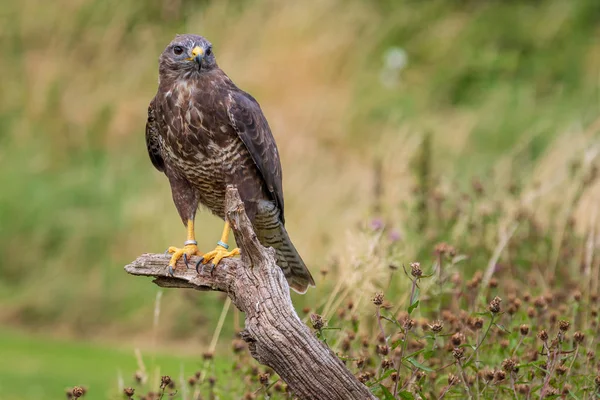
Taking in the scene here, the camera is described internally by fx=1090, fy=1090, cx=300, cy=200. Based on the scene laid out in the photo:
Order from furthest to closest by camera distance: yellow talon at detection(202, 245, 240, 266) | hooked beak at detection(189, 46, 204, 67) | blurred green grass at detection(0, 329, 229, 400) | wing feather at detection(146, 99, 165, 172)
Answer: blurred green grass at detection(0, 329, 229, 400)
wing feather at detection(146, 99, 165, 172)
hooked beak at detection(189, 46, 204, 67)
yellow talon at detection(202, 245, 240, 266)

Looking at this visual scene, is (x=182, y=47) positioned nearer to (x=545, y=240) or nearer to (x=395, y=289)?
(x=395, y=289)

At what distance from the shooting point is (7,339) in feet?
26.9

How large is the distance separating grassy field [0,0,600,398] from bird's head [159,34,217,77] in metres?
1.08

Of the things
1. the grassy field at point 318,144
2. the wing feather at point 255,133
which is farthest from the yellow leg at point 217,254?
the grassy field at point 318,144

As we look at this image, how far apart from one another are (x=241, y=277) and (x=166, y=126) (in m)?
1.11

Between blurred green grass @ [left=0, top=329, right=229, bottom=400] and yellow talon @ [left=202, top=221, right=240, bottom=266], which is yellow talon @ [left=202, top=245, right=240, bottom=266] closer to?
yellow talon @ [left=202, top=221, right=240, bottom=266]

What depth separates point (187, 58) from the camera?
170 inches

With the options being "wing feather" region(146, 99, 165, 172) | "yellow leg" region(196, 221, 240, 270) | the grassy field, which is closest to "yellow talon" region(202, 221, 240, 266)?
"yellow leg" region(196, 221, 240, 270)

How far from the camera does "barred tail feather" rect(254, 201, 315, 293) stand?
15.2ft

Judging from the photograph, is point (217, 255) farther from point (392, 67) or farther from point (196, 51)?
point (392, 67)

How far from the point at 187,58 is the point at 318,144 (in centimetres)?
626

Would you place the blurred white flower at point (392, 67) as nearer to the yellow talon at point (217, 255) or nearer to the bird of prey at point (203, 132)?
the bird of prey at point (203, 132)

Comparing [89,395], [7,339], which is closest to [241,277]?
[89,395]

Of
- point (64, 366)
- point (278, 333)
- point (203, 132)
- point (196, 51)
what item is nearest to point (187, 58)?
point (196, 51)
